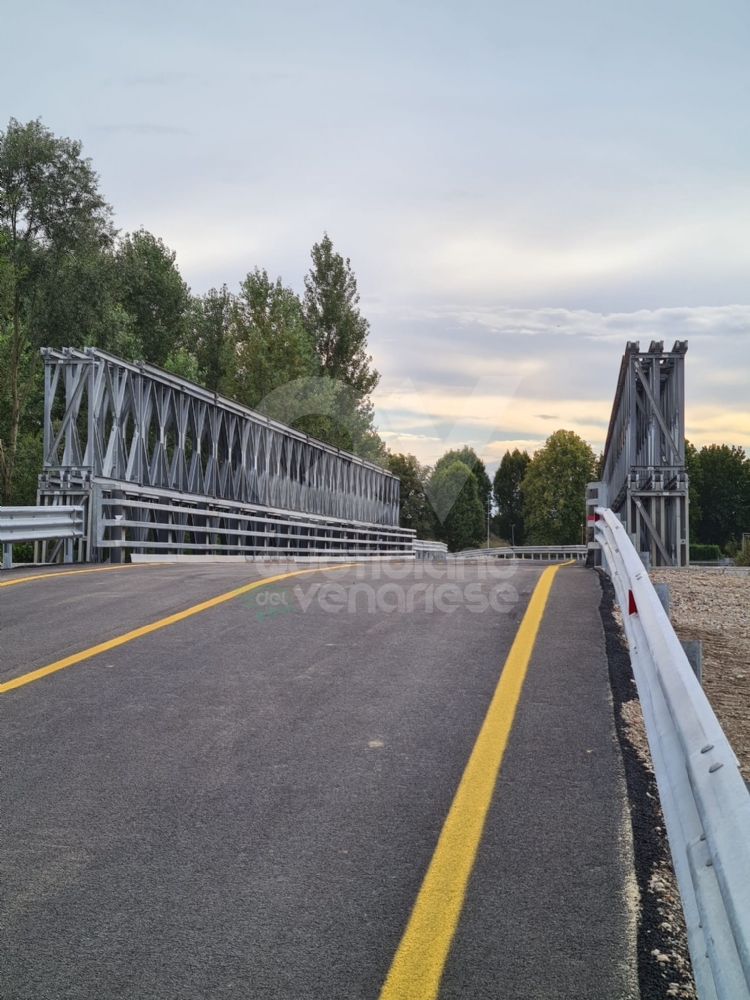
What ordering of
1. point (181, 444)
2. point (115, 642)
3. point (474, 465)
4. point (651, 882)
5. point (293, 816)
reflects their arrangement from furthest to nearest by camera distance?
point (474, 465) < point (181, 444) < point (115, 642) < point (293, 816) < point (651, 882)

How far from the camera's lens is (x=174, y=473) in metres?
21.6

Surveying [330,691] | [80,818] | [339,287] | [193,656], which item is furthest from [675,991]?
[339,287]

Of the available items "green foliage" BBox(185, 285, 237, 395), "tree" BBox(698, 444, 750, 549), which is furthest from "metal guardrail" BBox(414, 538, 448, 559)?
"tree" BBox(698, 444, 750, 549)

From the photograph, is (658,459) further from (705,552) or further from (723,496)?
(723,496)

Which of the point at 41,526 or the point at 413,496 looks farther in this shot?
the point at 413,496

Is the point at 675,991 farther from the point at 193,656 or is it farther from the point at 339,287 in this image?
the point at 339,287

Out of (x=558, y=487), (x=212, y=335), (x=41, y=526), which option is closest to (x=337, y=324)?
(x=212, y=335)

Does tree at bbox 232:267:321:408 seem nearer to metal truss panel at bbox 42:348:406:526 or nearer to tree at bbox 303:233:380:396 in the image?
tree at bbox 303:233:380:396

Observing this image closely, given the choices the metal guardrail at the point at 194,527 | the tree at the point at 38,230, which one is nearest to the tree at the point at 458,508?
the tree at the point at 38,230

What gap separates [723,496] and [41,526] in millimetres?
110960

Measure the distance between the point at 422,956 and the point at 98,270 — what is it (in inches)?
1652

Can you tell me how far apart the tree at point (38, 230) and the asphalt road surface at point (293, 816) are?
37451mm

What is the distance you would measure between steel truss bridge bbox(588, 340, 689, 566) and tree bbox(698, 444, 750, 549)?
335ft

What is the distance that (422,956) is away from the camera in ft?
10.2
